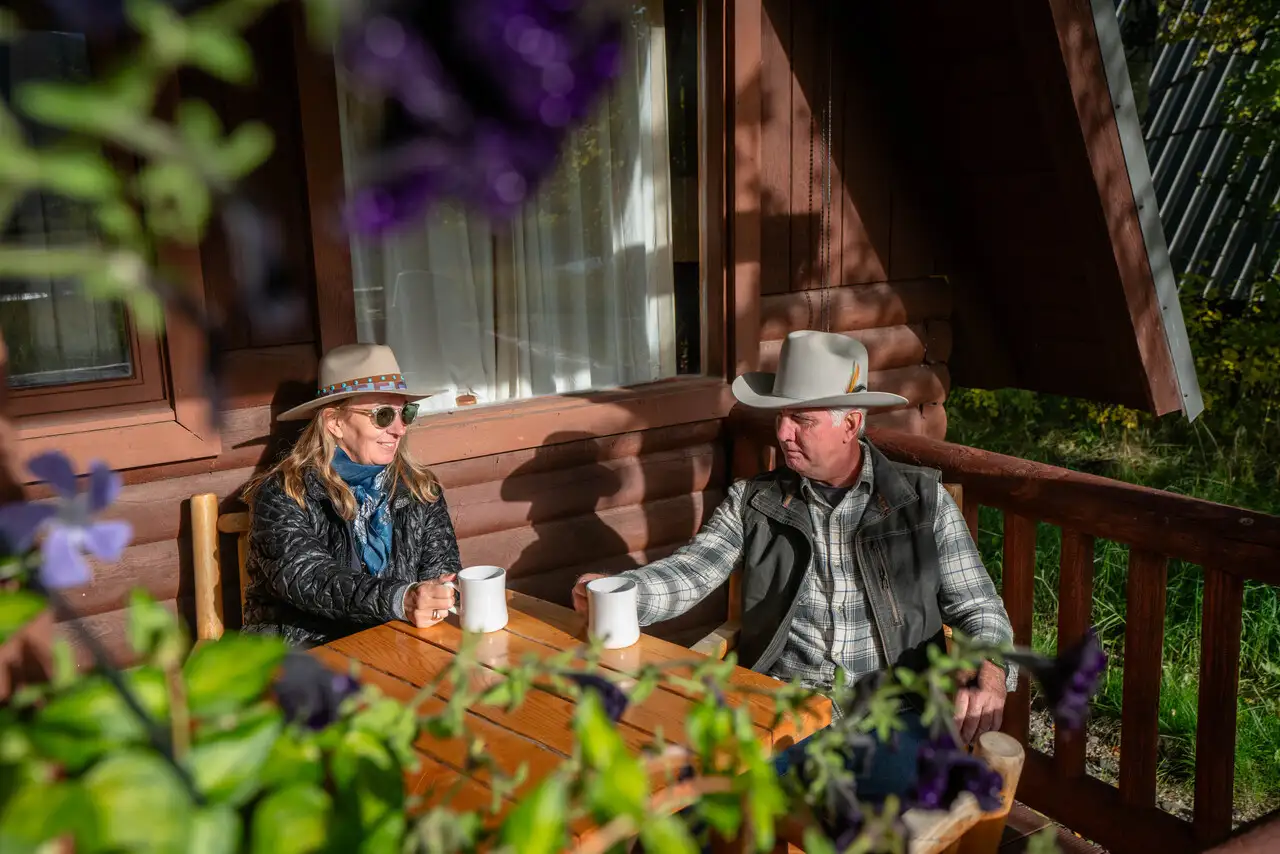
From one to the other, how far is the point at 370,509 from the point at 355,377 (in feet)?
1.16

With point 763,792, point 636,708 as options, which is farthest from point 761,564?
point 763,792

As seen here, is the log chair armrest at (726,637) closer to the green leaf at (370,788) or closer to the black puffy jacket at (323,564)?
the black puffy jacket at (323,564)

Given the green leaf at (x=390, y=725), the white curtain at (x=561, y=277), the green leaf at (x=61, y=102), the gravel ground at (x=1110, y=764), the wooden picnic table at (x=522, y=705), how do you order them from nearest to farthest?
the green leaf at (x=61, y=102)
the green leaf at (x=390, y=725)
the wooden picnic table at (x=522, y=705)
the white curtain at (x=561, y=277)
the gravel ground at (x=1110, y=764)

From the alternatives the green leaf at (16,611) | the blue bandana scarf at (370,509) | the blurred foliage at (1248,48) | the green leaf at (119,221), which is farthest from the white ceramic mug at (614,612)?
the blurred foliage at (1248,48)

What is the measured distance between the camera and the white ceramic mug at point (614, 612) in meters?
2.18

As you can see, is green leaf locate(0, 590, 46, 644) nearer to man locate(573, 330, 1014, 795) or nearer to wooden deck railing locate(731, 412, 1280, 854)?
man locate(573, 330, 1014, 795)

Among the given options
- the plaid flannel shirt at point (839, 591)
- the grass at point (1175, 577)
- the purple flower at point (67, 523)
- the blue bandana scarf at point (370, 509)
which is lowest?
the grass at point (1175, 577)

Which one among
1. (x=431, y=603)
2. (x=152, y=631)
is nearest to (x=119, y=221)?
(x=152, y=631)

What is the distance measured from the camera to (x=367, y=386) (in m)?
2.84

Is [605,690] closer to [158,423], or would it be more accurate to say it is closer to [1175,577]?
[158,423]

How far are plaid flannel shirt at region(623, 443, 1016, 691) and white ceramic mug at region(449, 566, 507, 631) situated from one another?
418 mm

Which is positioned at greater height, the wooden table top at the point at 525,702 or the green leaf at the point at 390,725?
the green leaf at the point at 390,725

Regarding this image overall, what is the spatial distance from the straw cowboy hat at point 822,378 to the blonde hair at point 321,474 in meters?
0.94

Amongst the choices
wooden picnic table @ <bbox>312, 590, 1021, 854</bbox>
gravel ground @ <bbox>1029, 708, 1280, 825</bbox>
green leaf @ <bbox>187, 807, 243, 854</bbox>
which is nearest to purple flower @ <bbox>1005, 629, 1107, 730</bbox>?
wooden picnic table @ <bbox>312, 590, 1021, 854</bbox>
